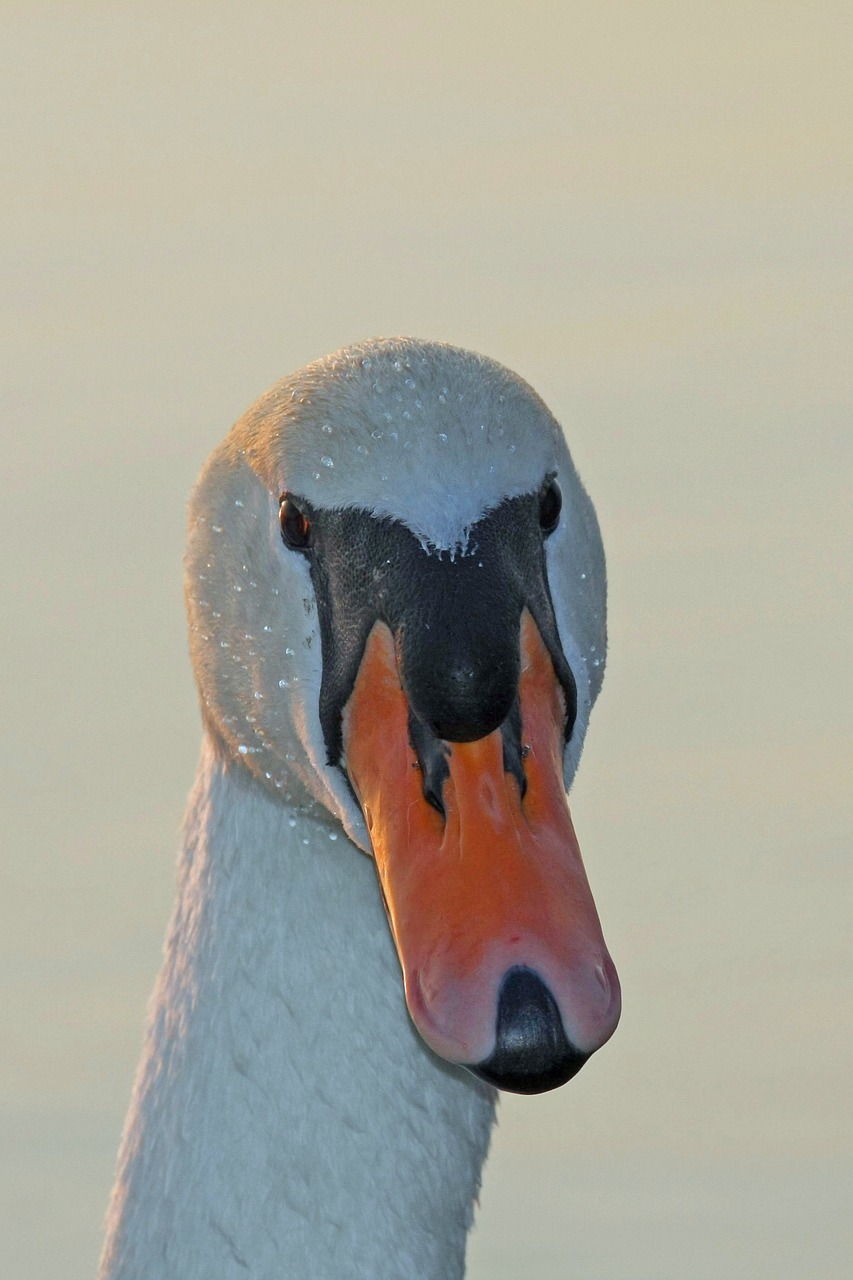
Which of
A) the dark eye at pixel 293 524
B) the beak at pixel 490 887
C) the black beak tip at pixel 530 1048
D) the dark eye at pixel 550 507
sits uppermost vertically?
the dark eye at pixel 550 507

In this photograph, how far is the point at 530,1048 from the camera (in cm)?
416

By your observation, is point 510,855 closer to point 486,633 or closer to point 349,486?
point 486,633

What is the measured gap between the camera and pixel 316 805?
5.23 meters

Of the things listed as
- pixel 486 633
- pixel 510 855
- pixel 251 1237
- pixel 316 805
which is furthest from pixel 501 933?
pixel 251 1237

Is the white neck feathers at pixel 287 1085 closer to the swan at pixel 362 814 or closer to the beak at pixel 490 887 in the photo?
the swan at pixel 362 814

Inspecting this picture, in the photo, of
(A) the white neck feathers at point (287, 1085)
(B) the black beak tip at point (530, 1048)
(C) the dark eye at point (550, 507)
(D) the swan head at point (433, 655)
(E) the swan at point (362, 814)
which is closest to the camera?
(B) the black beak tip at point (530, 1048)

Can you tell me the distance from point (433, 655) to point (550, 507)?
59 centimetres

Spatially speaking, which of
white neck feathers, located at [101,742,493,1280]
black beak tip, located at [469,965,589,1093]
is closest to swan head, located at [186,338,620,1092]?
black beak tip, located at [469,965,589,1093]

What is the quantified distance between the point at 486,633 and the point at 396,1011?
3.58 ft

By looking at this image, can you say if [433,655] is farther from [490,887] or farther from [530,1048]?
[530,1048]

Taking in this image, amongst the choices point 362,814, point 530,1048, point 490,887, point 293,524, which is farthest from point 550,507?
point 530,1048

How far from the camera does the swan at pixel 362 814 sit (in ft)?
15.0

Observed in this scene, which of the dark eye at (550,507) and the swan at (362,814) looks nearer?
the swan at (362,814)

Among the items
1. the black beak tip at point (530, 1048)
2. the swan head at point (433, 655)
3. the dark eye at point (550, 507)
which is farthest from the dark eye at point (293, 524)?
the black beak tip at point (530, 1048)
